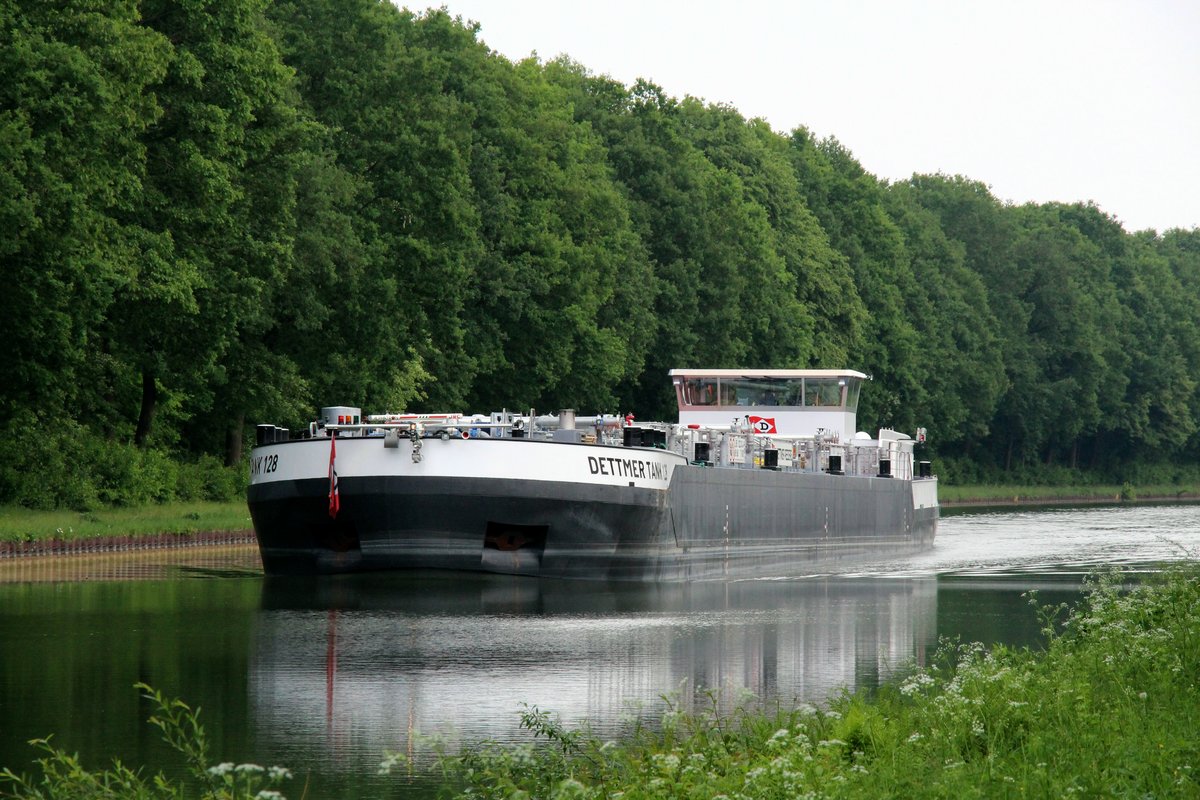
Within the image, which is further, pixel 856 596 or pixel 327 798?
pixel 856 596

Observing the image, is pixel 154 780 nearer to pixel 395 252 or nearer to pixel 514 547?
pixel 514 547

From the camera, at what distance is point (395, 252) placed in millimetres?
51188

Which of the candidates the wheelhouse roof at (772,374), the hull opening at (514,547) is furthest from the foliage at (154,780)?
the wheelhouse roof at (772,374)

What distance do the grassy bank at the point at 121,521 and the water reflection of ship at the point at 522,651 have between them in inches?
226

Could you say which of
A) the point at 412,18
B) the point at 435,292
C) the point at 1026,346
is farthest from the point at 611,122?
the point at 1026,346

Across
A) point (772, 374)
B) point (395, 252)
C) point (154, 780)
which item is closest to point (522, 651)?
point (154, 780)

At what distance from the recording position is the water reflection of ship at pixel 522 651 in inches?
560

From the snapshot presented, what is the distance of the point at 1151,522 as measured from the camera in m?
61.9

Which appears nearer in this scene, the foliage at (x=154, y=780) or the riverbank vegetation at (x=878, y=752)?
the foliage at (x=154, y=780)

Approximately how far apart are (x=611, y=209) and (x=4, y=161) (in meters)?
37.0

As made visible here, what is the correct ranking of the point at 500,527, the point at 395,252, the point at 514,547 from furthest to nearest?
the point at 395,252
the point at 514,547
the point at 500,527

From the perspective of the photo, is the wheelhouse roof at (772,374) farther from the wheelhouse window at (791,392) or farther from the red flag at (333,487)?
the red flag at (333,487)

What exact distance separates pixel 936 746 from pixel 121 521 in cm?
2719

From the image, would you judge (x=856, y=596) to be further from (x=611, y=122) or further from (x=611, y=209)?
(x=611, y=122)
